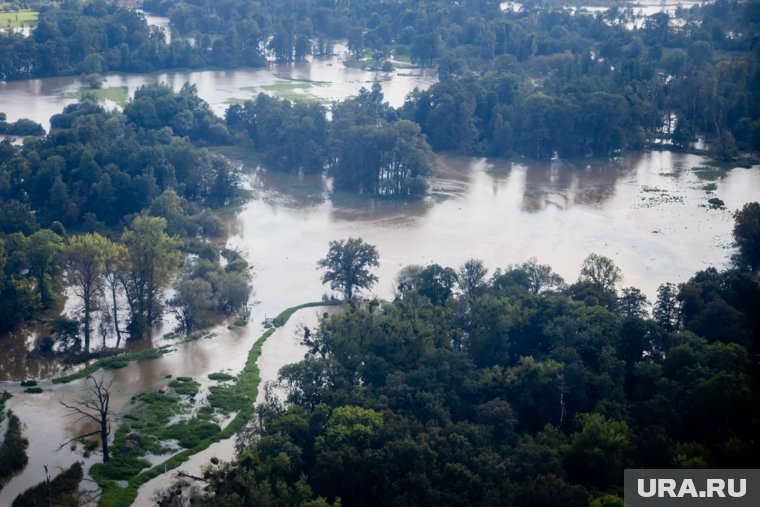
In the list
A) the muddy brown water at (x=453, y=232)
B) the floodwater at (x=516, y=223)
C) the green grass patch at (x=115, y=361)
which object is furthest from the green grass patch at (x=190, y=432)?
the floodwater at (x=516, y=223)

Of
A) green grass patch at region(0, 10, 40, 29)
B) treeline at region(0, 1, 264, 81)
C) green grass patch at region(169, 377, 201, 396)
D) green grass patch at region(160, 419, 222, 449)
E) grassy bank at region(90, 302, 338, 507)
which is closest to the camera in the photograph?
grassy bank at region(90, 302, 338, 507)

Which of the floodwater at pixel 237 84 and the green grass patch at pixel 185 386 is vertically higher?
the floodwater at pixel 237 84

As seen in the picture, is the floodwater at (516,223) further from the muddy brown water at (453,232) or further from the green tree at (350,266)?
the green tree at (350,266)

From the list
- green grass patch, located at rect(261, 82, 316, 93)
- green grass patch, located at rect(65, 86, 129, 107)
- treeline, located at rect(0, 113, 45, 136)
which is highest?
green grass patch, located at rect(261, 82, 316, 93)

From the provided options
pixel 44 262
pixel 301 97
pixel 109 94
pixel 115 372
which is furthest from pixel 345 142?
pixel 109 94

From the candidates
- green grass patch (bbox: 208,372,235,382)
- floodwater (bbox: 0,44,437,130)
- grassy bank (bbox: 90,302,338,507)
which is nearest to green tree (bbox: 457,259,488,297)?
grassy bank (bbox: 90,302,338,507)

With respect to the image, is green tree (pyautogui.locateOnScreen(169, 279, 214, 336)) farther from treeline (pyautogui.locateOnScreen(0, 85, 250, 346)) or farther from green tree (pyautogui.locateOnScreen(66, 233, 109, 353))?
green tree (pyautogui.locateOnScreen(66, 233, 109, 353))
